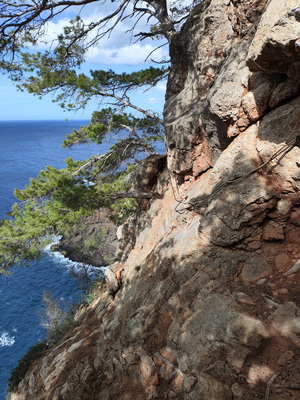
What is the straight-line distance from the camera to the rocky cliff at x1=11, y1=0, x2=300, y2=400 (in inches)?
140

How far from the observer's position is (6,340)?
758 inches

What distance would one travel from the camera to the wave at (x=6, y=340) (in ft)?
62.1

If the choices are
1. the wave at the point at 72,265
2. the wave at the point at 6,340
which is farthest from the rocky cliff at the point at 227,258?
the wave at the point at 72,265

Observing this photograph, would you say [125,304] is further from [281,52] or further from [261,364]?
[281,52]

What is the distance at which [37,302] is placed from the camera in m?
22.5

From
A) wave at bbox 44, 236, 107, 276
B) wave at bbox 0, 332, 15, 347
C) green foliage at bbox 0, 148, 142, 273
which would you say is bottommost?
wave at bbox 0, 332, 15, 347

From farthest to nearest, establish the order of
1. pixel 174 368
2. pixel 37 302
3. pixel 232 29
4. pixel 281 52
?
pixel 37 302 < pixel 232 29 < pixel 174 368 < pixel 281 52

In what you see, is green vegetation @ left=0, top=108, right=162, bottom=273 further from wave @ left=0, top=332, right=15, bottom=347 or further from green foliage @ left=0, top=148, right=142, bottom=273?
wave @ left=0, top=332, right=15, bottom=347

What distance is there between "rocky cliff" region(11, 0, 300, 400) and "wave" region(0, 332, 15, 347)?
1423cm

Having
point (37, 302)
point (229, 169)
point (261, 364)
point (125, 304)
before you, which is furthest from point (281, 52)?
point (37, 302)

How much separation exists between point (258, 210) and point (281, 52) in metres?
2.53

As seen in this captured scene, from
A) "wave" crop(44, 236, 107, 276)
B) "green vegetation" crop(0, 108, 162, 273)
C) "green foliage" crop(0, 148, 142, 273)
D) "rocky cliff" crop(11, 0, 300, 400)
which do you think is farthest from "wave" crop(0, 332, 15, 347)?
"rocky cliff" crop(11, 0, 300, 400)

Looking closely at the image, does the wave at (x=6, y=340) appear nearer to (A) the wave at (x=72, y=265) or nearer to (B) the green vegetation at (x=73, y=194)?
(A) the wave at (x=72, y=265)

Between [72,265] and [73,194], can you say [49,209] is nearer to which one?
[73,194]
